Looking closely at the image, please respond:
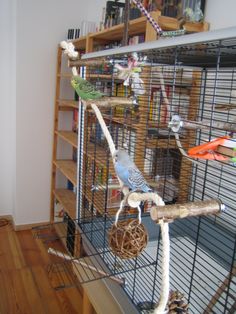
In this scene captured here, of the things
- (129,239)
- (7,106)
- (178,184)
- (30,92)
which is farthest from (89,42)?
(129,239)

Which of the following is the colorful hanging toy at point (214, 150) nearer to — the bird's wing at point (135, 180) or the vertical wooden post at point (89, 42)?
the bird's wing at point (135, 180)

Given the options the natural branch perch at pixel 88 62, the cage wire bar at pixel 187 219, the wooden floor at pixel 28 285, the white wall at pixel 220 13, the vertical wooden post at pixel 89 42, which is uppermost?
the white wall at pixel 220 13

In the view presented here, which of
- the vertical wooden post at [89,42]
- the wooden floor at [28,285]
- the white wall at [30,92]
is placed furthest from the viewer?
the white wall at [30,92]

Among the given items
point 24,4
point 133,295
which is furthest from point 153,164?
point 24,4

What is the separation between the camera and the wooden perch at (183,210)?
0.45m

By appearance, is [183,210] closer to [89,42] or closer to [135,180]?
[135,180]

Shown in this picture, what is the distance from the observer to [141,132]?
4.78 ft

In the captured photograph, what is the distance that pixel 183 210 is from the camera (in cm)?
46

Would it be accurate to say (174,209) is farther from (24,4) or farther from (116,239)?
(24,4)

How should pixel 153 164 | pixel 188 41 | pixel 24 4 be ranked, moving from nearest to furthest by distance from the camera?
pixel 188 41, pixel 153 164, pixel 24 4

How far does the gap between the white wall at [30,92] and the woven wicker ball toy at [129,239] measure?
222cm

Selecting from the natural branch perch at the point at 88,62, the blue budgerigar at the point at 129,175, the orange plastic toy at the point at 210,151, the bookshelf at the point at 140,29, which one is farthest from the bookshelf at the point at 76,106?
the orange plastic toy at the point at 210,151

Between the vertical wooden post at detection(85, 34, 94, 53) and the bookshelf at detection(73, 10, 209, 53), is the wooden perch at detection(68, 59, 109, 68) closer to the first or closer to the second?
the bookshelf at detection(73, 10, 209, 53)

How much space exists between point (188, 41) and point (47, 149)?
2.37 m
